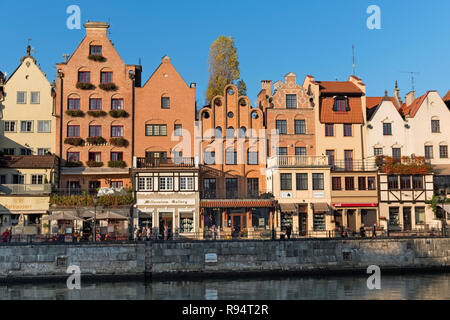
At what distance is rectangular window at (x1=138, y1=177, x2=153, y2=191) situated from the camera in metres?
51.5

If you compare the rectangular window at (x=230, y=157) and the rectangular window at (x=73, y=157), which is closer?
the rectangular window at (x=73, y=157)

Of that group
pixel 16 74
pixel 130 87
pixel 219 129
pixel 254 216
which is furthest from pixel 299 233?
pixel 16 74

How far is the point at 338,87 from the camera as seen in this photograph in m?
58.7

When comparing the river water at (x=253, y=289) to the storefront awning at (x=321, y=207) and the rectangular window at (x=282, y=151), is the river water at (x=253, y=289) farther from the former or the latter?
the rectangular window at (x=282, y=151)

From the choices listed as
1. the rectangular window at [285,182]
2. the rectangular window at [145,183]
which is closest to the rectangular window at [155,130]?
the rectangular window at [145,183]

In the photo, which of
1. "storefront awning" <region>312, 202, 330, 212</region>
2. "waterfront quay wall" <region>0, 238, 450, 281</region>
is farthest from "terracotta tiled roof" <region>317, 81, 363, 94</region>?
"waterfront quay wall" <region>0, 238, 450, 281</region>

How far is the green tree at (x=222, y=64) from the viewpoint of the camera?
66.2 metres

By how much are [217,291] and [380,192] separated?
24.7 m

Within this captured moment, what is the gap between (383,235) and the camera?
151ft

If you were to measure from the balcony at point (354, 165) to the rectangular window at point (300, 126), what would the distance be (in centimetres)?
474

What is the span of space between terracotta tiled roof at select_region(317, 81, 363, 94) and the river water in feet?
75.4

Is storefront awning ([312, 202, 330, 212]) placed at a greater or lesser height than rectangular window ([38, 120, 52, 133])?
lesser

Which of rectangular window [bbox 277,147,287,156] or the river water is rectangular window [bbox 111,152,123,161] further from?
the river water
